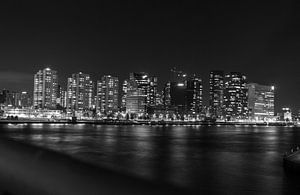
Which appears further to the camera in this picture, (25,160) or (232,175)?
(232,175)

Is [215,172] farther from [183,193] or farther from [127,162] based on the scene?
[183,193]

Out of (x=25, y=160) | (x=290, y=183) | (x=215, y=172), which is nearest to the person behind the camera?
(x=25, y=160)

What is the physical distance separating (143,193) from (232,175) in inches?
913

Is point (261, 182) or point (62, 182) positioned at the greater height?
point (62, 182)

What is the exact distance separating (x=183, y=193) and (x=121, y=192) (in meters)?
0.37

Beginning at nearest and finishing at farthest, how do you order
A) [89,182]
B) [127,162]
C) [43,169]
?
[89,182] < [43,169] < [127,162]

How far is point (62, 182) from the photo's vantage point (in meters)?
2.72

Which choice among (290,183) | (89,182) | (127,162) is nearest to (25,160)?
(89,182)

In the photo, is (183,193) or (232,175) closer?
(183,193)

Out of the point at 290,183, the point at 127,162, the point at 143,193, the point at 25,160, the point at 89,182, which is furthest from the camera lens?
the point at 127,162

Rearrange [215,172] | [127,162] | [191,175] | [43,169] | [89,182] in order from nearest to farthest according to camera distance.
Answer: [89,182]
[43,169]
[191,175]
[215,172]
[127,162]

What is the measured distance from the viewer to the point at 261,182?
71.1 feet

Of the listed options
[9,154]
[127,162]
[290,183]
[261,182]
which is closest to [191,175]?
[261,182]

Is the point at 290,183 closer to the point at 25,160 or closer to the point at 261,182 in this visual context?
the point at 261,182
